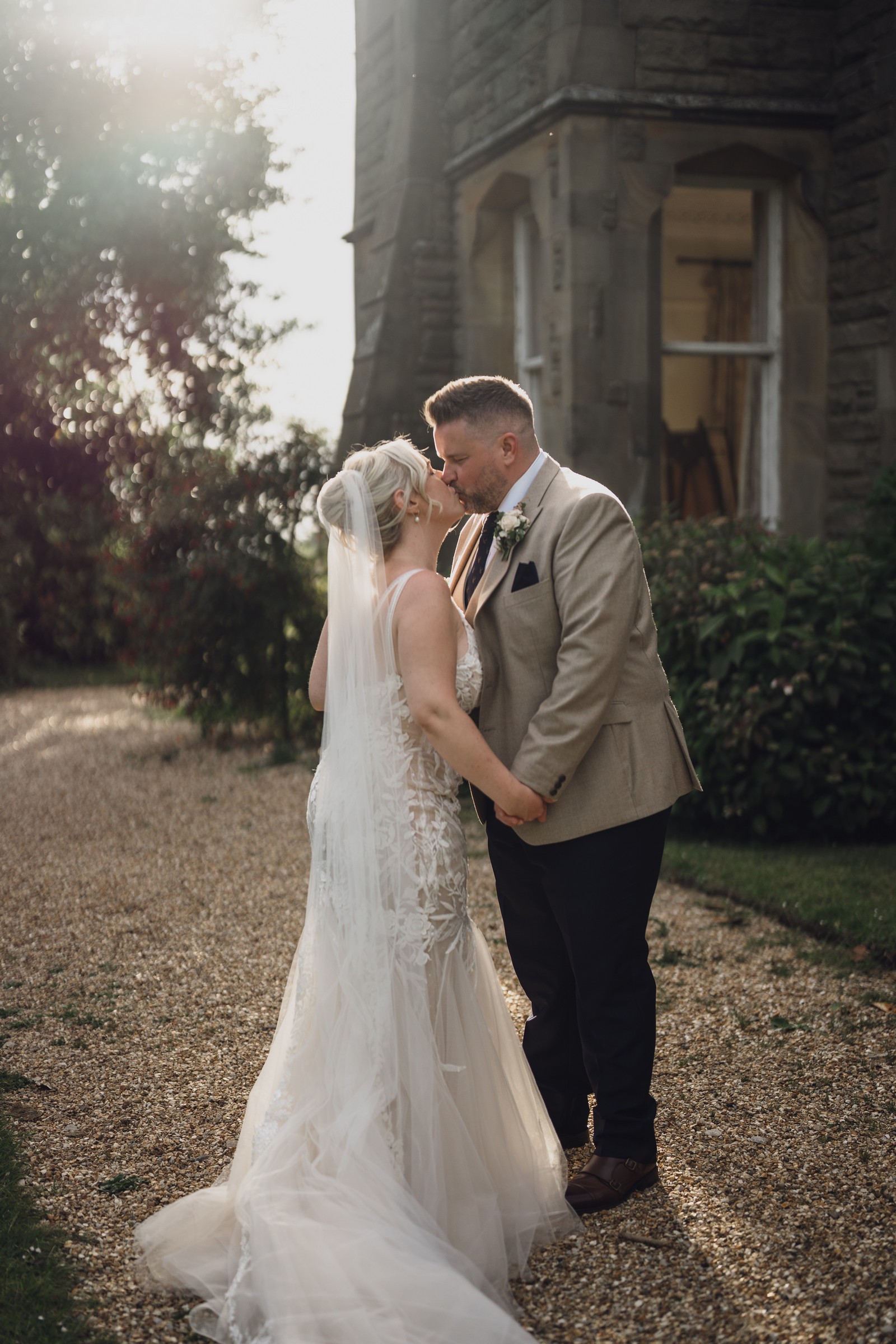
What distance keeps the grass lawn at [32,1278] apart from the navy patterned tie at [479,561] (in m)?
1.79

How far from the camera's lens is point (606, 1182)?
9.39 feet

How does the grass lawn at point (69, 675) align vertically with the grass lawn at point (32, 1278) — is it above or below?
above

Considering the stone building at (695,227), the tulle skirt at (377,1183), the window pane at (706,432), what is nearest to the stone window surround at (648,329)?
the stone building at (695,227)

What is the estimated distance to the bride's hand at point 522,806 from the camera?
2748mm

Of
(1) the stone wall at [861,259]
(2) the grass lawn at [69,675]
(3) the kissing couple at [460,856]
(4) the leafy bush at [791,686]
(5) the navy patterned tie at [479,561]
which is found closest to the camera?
(3) the kissing couple at [460,856]

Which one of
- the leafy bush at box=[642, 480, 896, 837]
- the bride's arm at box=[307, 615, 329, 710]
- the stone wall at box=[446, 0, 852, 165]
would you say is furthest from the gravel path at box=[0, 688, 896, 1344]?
the stone wall at box=[446, 0, 852, 165]

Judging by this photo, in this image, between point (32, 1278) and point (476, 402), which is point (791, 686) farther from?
point (32, 1278)

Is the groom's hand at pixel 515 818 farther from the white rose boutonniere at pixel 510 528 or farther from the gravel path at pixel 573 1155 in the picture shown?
the gravel path at pixel 573 1155

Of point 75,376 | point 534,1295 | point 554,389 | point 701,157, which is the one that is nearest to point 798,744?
point 554,389

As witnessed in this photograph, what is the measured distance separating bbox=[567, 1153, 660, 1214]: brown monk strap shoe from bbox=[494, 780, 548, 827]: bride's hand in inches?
33.9

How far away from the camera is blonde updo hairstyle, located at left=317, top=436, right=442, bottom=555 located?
280 cm

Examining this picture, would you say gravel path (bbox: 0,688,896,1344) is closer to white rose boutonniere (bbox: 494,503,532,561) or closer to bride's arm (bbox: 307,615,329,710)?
bride's arm (bbox: 307,615,329,710)

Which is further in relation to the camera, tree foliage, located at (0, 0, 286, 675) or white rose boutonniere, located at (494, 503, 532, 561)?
tree foliage, located at (0, 0, 286, 675)

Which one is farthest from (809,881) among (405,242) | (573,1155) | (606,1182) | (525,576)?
(405,242)
